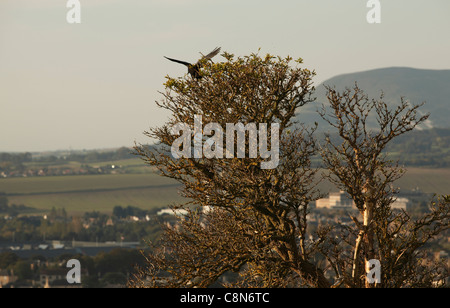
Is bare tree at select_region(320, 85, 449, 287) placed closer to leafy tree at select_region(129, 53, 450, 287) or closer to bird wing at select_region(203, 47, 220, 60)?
leafy tree at select_region(129, 53, 450, 287)

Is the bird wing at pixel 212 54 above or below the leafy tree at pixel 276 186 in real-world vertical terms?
above

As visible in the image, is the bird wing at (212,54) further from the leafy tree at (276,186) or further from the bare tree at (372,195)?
the bare tree at (372,195)

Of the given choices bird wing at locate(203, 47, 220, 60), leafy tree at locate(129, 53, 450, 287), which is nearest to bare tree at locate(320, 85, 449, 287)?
leafy tree at locate(129, 53, 450, 287)

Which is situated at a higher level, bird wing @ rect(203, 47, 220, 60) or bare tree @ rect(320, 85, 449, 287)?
bird wing @ rect(203, 47, 220, 60)

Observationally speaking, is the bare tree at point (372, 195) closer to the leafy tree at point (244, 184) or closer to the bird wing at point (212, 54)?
the leafy tree at point (244, 184)

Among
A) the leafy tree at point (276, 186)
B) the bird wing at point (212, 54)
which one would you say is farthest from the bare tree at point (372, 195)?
the bird wing at point (212, 54)

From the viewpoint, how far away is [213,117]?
22.6 metres

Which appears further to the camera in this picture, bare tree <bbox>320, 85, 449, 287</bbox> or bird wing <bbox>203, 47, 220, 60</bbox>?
bird wing <bbox>203, 47, 220, 60</bbox>

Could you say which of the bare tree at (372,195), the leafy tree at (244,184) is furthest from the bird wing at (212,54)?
the bare tree at (372,195)

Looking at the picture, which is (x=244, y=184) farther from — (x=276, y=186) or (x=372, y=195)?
(x=372, y=195)

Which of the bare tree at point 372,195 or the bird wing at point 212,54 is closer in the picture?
the bare tree at point 372,195
